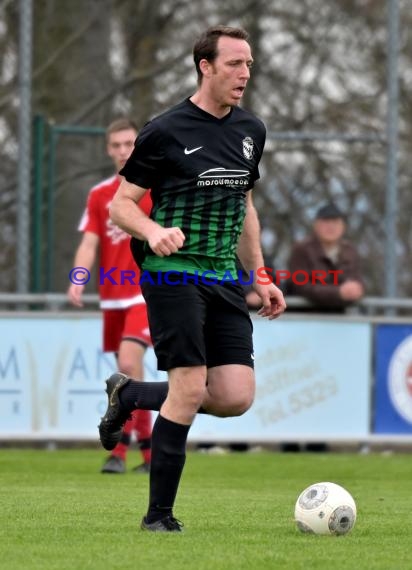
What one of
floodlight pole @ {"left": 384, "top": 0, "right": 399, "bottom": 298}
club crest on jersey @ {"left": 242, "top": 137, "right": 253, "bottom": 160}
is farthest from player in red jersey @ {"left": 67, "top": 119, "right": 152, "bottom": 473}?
floodlight pole @ {"left": 384, "top": 0, "right": 399, "bottom": 298}

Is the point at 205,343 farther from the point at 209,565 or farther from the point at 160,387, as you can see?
the point at 209,565

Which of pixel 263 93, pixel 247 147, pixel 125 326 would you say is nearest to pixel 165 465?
pixel 247 147

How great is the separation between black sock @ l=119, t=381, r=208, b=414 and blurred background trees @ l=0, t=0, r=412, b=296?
6151 mm

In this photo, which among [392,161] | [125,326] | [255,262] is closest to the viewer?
[255,262]

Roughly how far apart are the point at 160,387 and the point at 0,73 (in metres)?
8.71

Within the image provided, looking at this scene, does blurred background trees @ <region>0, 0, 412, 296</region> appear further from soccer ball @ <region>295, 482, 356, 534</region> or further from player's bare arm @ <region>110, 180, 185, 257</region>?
soccer ball @ <region>295, 482, 356, 534</region>

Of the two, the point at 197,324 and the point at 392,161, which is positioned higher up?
the point at 392,161

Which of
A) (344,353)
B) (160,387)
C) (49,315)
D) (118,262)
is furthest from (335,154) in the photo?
(160,387)

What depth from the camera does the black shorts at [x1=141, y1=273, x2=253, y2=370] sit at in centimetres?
629

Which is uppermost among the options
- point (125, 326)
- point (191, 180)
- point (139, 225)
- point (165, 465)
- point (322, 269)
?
point (191, 180)

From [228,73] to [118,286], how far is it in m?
3.95

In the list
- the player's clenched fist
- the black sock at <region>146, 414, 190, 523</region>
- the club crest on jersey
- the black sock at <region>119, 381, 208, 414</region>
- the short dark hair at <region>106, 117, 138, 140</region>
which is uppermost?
the short dark hair at <region>106, 117, 138, 140</region>

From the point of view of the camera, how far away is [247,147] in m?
6.70

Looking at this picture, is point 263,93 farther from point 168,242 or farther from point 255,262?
point 168,242
